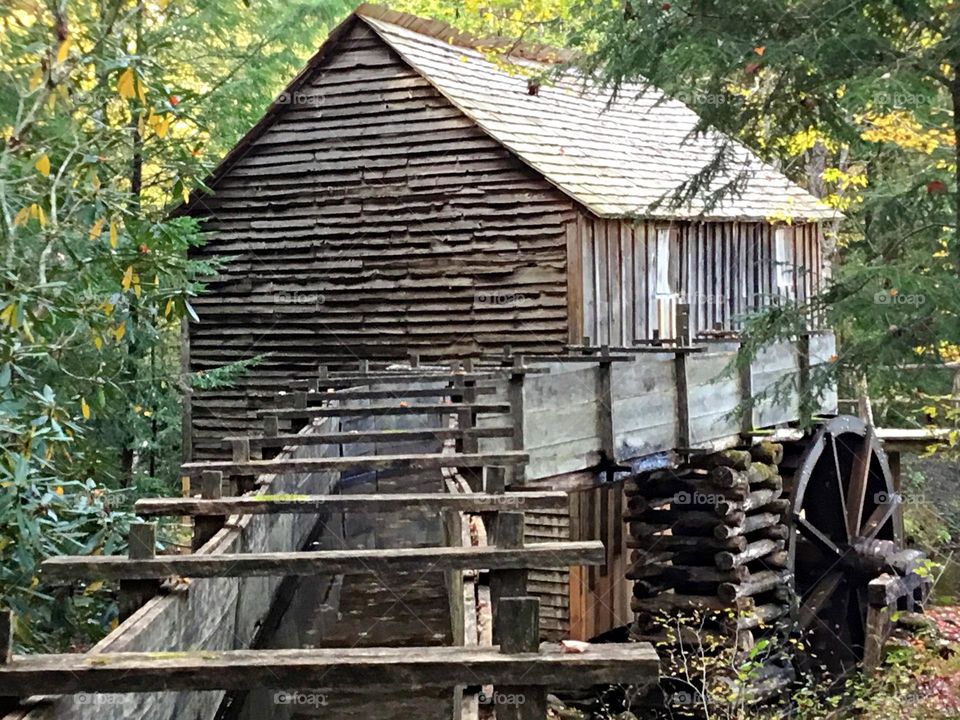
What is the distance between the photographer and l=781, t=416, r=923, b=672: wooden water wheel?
577 inches

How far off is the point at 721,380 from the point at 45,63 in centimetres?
856

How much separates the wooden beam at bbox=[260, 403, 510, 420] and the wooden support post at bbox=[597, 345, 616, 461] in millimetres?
1477

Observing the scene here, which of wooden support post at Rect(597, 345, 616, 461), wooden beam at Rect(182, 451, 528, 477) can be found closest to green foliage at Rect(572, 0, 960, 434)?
wooden support post at Rect(597, 345, 616, 461)

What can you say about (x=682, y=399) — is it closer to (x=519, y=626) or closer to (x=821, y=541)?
(x=821, y=541)

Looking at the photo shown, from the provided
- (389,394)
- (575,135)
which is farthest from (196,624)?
(575,135)

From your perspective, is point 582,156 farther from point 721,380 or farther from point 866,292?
point 866,292

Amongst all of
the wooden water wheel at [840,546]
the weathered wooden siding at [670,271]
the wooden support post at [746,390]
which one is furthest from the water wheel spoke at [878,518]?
the wooden support post at [746,390]

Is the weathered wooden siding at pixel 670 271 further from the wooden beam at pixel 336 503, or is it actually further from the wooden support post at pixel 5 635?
the wooden support post at pixel 5 635

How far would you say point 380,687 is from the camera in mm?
2812

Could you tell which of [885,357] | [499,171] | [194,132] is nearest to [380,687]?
[885,357]

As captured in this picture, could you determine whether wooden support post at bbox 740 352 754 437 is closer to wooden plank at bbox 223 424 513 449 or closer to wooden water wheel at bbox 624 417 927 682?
wooden water wheel at bbox 624 417 927 682

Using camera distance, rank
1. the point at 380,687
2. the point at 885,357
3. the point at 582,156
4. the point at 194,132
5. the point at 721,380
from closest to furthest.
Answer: the point at 380,687
the point at 885,357
the point at 721,380
the point at 582,156
the point at 194,132

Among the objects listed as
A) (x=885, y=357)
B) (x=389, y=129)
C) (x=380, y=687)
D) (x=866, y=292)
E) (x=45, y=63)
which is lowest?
(x=380, y=687)

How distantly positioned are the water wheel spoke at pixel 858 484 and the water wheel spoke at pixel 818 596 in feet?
2.28
